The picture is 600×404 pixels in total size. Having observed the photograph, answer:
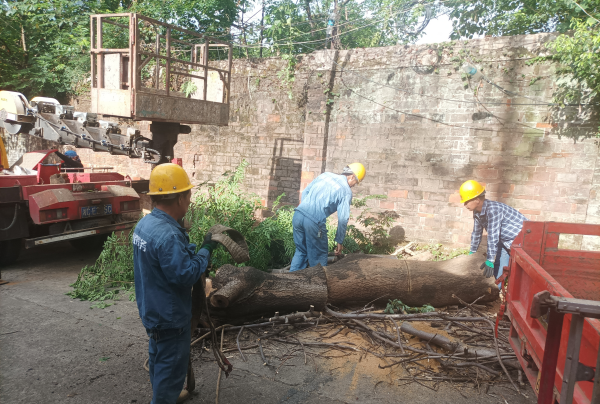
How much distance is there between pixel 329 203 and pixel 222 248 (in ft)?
5.52

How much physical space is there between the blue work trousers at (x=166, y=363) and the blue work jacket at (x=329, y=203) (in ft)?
9.49

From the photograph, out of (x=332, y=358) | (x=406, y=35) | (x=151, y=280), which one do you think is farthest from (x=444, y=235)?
(x=406, y=35)

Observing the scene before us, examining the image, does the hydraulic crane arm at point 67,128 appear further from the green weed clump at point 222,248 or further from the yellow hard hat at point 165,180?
the yellow hard hat at point 165,180

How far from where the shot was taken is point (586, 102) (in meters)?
5.93

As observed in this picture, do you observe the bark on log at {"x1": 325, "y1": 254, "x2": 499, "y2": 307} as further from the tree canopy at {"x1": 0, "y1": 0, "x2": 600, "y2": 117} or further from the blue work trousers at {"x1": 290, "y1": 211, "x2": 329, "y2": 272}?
the tree canopy at {"x1": 0, "y1": 0, "x2": 600, "y2": 117}

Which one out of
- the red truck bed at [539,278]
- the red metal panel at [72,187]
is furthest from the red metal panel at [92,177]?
the red truck bed at [539,278]

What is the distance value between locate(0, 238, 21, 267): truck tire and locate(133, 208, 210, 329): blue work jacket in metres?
4.79

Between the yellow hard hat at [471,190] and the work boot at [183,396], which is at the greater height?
the yellow hard hat at [471,190]

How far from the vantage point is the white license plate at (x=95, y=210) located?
602 centimetres

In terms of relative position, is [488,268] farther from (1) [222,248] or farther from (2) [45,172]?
(2) [45,172]

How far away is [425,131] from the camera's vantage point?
23.5 ft

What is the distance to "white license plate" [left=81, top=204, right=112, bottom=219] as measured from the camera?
237 inches

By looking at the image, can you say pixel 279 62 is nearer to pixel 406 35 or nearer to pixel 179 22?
pixel 179 22

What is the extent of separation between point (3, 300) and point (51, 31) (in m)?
11.9
